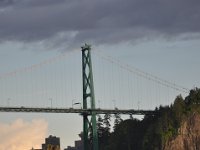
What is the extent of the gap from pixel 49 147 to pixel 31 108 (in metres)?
98.4

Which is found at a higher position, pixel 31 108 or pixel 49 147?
pixel 31 108

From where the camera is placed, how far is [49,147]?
101m

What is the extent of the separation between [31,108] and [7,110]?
17.6 ft

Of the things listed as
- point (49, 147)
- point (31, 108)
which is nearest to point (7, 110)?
point (31, 108)

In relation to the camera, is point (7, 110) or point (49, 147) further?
point (7, 110)

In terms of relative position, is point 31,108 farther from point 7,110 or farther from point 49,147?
point 49,147

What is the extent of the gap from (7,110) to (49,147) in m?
97.2

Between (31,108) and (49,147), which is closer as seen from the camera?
(49,147)

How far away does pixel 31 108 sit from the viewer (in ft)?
654
